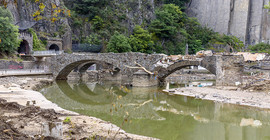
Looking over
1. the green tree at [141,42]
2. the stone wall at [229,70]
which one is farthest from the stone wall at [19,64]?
the stone wall at [229,70]

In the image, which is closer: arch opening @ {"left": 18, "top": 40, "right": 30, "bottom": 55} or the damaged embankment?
the damaged embankment

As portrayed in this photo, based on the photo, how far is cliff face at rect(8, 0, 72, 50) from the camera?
36.0 metres

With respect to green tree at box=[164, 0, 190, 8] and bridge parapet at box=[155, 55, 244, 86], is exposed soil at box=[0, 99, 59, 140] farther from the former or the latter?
green tree at box=[164, 0, 190, 8]

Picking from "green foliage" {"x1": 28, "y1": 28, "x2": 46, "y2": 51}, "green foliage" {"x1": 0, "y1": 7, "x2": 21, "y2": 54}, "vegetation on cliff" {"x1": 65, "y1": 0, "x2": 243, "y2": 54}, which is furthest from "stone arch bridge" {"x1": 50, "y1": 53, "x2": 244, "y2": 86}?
"vegetation on cliff" {"x1": 65, "y1": 0, "x2": 243, "y2": 54}

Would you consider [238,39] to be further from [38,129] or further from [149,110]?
[38,129]

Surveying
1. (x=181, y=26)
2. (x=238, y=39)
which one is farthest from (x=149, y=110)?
(x=238, y=39)

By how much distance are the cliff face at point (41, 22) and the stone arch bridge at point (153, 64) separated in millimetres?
9672

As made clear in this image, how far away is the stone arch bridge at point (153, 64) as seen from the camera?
57.9 ft

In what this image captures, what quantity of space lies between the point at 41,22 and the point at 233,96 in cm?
3119

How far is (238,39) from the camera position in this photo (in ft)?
169

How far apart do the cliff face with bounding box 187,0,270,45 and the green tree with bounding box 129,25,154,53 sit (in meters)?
21.1

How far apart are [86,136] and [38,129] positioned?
1234 millimetres

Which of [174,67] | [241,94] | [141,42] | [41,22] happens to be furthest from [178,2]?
[241,94]

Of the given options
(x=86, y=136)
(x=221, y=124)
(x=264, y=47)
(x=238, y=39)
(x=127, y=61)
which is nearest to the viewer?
(x=86, y=136)
